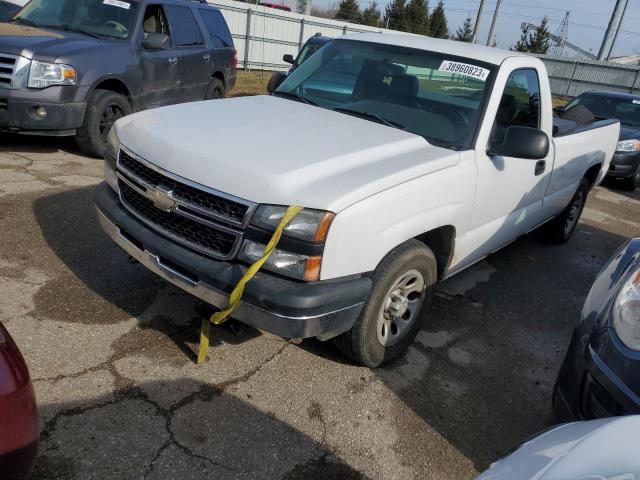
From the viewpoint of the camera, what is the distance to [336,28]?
2422 cm

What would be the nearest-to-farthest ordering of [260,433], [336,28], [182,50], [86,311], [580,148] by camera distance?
1. [260,433]
2. [86,311]
3. [580,148]
4. [182,50]
5. [336,28]

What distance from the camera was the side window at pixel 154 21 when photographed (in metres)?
7.03

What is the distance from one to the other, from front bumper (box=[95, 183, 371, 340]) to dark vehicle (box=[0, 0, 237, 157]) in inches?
150

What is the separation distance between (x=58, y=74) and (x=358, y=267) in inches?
187

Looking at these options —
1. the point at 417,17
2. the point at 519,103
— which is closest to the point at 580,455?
the point at 519,103

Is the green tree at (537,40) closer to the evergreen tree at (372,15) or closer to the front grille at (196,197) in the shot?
the evergreen tree at (372,15)

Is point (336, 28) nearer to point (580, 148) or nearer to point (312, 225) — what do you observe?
point (580, 148)

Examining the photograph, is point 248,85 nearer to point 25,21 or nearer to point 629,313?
point 25,21

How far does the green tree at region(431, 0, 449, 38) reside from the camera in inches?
2253

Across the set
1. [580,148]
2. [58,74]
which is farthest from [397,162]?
[58,74]

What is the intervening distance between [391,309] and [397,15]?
59.1m

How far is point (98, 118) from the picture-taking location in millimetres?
6305

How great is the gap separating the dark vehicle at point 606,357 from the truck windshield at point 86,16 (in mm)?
6326

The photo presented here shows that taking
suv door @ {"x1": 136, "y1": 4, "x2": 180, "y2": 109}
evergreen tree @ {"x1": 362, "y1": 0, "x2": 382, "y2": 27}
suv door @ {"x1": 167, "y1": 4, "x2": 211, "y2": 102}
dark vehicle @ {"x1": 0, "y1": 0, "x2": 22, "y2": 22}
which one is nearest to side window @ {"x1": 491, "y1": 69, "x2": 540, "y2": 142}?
suv door @ {"x1": 136, "y1": 4, "x2": 180, "y2": 109}
